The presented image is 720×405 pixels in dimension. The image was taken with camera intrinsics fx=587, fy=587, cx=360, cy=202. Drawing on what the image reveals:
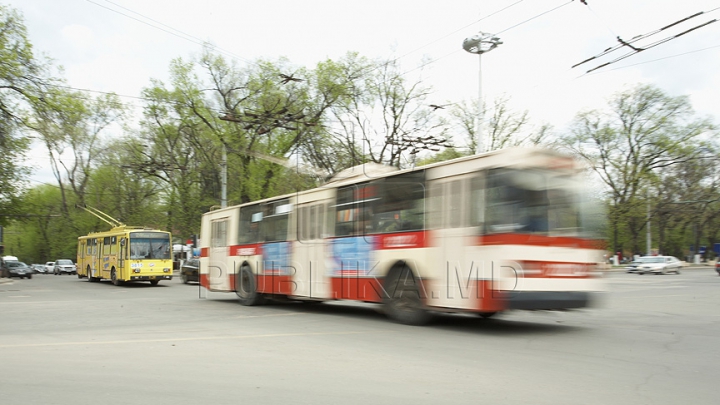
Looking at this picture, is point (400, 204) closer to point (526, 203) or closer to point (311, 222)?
point (526, 203)

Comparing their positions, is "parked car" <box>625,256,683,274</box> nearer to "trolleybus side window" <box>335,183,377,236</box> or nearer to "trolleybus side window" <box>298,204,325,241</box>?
"trolleybus side window" <box>298,204,325,241</box>

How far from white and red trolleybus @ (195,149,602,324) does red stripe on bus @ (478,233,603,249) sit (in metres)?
0.02

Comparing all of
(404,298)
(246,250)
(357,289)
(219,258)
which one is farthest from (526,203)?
(219,258)

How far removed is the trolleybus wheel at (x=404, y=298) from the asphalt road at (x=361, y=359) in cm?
29

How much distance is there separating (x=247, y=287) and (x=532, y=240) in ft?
32.3

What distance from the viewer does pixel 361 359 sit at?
25.4 ft

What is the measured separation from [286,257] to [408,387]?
953 cm

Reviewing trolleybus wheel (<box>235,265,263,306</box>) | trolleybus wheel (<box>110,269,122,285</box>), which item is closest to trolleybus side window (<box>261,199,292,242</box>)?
trolleybus wheel (<box>235,265,263,306</box>)

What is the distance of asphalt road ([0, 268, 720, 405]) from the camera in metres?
5.74

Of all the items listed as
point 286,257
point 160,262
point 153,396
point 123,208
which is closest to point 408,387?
point 153,396

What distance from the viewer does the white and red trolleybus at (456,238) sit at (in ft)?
31.3

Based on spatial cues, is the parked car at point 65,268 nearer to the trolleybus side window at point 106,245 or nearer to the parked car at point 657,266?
the trolleybus side window at point 106,245

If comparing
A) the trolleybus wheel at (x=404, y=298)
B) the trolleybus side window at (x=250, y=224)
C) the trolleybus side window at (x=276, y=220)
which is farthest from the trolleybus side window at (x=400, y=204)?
the trolleybus side window at (x=250, y=224)

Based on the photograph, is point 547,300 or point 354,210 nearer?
point 547,300
